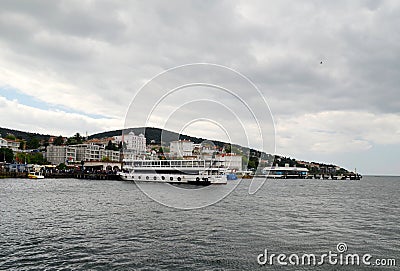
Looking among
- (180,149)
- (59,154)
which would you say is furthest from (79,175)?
(59,154)

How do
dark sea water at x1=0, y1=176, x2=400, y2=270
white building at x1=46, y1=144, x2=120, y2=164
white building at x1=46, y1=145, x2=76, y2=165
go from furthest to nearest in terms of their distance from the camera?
A: white building at x1=46, y1=144, x2=120, y2=164 < white building at x1=46, y1=145, x2=76, y2=165 < dark sea water at x1=0, y1=176, x2=400, y2=270

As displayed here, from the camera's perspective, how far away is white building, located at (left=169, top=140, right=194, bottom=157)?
233ft

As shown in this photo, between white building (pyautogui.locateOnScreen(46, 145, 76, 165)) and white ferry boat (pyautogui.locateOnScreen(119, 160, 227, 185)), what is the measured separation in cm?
6707

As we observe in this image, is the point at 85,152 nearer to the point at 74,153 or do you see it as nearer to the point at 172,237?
the point at 74,153

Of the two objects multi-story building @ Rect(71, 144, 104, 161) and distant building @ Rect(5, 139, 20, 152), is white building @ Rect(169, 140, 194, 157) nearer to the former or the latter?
multi-story building @ Rect(71, 144, 104, 161)

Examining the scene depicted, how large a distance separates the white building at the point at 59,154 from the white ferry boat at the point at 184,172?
67066 millimetres

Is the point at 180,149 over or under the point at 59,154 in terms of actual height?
over

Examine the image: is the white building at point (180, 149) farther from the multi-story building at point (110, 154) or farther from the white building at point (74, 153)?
the multi-story building at point (110, 154)

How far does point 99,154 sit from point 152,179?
7898cm

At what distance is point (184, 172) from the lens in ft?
203

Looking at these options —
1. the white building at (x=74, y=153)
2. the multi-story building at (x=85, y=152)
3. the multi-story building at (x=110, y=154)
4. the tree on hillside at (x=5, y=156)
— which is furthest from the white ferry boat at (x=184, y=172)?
the multi-story building at (x=110, y=154)

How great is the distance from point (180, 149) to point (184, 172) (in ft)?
32.5

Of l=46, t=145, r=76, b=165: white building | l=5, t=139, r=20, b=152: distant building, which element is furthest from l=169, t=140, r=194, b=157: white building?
l=5, t=139, r=20, b=152: distant building

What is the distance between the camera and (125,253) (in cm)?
1291
